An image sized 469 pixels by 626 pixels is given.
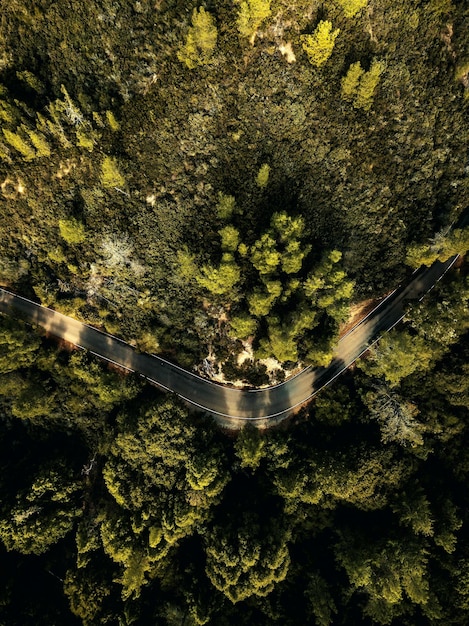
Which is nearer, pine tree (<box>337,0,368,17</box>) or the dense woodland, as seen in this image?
pine tree (<box>337,0,368,17</box>)

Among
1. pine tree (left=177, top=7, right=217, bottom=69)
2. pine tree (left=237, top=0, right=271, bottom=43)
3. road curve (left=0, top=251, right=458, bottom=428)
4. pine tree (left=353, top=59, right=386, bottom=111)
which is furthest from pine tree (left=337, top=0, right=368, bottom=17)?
road curve (left=0, top=251, right=458, bottom=428)

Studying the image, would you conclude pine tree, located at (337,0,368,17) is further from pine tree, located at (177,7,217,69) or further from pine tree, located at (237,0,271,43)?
pine tree, located at (177,7,217,69)

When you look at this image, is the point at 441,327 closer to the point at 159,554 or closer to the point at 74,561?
the point at 159,554

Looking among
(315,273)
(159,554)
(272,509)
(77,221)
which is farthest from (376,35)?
(159,554)

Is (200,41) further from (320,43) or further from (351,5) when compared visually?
(351,5)

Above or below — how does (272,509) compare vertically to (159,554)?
above

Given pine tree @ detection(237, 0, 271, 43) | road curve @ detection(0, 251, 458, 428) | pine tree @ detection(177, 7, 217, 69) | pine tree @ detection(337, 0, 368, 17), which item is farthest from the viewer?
road curve @ detection(0, 251, 458, 428)

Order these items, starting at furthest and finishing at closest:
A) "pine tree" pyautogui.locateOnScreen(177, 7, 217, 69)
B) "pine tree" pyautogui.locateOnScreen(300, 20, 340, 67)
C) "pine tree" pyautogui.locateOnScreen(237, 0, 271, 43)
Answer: "pine tree" pyautogui.locateOnScreen(300, 20, 340, 67), "pine tree" pyautogui.locateOnScreen(177, 7, 217, 69), "pine tree" pyautogui.locateOnScreen(237, 0, 271, 43)
